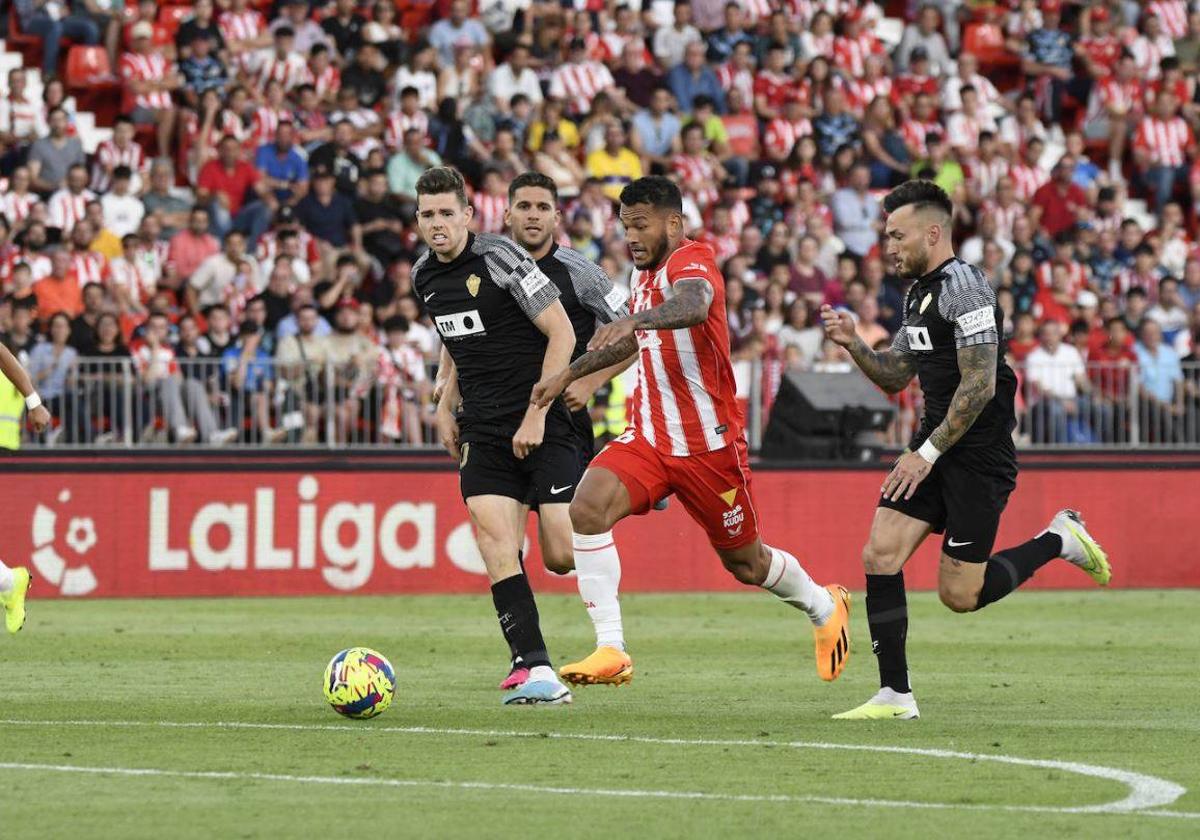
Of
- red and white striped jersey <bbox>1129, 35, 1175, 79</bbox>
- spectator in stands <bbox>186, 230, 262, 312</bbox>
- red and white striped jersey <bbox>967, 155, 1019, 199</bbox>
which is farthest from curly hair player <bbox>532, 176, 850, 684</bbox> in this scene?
red and white striped jersey <bbox>1129, 35, 1175, 79</bbox>

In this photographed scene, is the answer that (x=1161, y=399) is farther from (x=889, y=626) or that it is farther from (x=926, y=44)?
(x=889, y=626)

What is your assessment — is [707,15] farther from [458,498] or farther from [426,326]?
[458,498]

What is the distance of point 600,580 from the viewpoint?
10.7 m

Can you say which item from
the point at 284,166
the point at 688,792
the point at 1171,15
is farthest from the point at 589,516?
the point at 1171,15

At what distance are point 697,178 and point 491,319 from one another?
14429 millimetres

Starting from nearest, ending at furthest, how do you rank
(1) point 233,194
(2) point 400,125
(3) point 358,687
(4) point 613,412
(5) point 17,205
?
(3) point 358,687
(4) point 613,412
(5) point 17,205
(1) point 233,194
(2) point 400,125

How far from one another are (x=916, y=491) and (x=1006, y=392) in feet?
2.09

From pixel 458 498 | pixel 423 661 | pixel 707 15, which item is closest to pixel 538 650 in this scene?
pixel 423 661

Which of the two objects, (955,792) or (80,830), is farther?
(955,792)

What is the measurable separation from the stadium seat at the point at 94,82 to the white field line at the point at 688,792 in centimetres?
1562

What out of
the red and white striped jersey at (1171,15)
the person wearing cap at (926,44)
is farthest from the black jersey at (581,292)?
the red and white striped jersey at (1171,15)

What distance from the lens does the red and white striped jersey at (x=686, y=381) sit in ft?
34.5

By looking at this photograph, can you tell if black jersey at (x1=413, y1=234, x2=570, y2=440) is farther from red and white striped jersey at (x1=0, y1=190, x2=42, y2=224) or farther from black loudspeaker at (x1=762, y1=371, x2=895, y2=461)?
red and white striped jersey at (x1=0, y1=190, x2=42, y2=224)

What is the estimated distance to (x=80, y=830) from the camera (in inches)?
264
